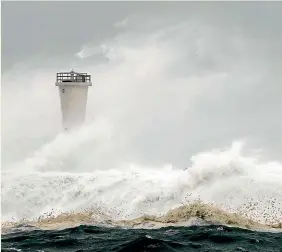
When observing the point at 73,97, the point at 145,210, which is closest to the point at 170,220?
the point at 145,210

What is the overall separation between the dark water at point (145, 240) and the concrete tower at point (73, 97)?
2143cm

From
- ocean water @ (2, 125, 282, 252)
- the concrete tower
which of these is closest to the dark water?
ocean water @ (2, 125, 282, 252)

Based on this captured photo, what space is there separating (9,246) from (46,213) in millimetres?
12978

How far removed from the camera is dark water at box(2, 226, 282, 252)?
2108 cm

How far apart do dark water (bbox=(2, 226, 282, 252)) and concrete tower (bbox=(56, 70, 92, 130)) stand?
70.3 feet

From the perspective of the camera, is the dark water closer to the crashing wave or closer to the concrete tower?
the crashing wave

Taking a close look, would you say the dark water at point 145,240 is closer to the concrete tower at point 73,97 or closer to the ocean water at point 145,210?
the ocean water at point 145,210

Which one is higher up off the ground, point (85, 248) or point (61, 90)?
point (61, 90)

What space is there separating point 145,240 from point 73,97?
27.9 metres

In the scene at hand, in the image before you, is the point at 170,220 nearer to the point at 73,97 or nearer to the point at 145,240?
the point at 145,240

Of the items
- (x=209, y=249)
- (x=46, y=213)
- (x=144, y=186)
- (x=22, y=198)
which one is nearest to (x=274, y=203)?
(x=144, y=186)

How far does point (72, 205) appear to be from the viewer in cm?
3522

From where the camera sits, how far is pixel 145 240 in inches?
850

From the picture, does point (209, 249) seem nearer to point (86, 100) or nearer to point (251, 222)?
point (251, 222)
